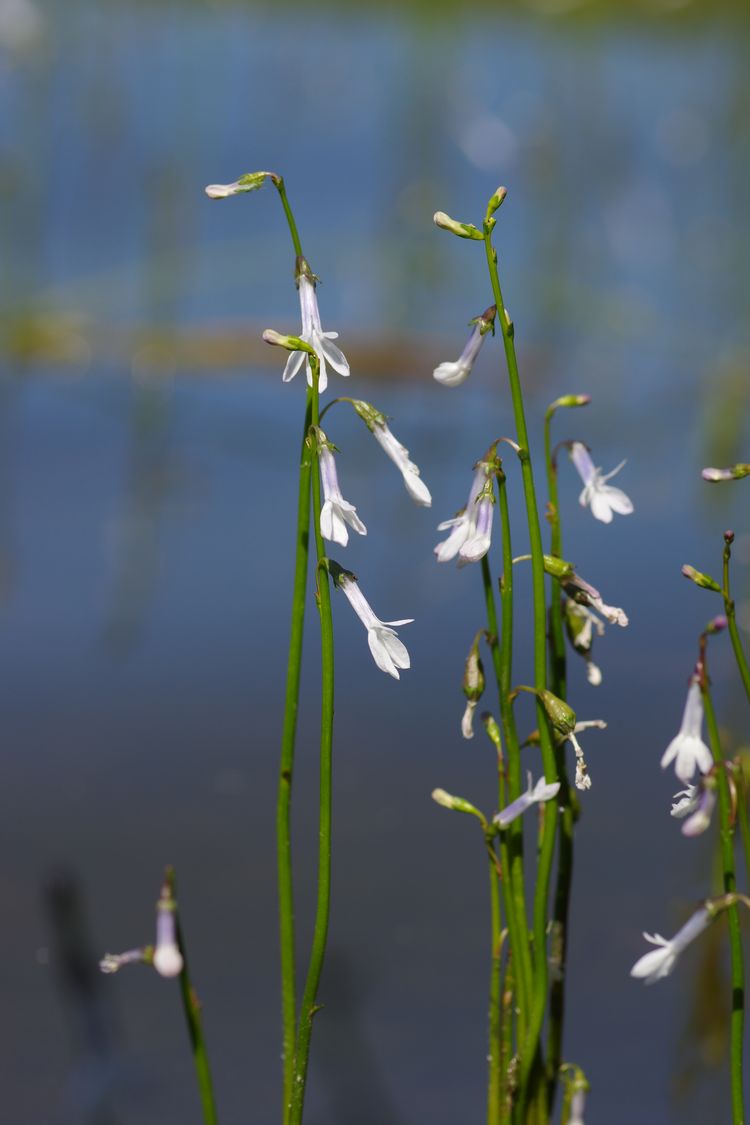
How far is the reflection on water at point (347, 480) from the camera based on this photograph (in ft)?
5.51

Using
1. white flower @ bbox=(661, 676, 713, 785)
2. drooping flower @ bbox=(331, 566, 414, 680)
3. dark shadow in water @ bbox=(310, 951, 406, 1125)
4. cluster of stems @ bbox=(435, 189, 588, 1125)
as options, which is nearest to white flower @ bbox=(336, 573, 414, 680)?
drooping flower @ bbox=(331, 566, 414, 680)

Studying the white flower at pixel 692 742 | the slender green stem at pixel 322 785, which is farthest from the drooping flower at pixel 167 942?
the white flower at pixel 692 742

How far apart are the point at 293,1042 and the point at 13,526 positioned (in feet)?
6.72

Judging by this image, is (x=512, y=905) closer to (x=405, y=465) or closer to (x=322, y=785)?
(x=322, y=785)

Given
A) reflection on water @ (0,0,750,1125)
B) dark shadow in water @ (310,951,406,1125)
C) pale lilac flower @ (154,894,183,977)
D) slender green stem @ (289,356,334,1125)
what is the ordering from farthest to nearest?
reflection on water @ (0,0,750,1125) → dark shadow in water @ (310,951,406,1125) → slender green stem @ (289,356,334,1125) → pale lilac flower @ (154,894,183,977)

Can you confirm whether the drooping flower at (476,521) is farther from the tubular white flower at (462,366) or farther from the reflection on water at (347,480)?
the reflection on water at (347,480)

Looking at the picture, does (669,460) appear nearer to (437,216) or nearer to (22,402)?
(22,402)

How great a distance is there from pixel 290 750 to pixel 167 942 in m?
0.20

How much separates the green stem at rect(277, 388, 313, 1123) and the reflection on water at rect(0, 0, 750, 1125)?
35cm

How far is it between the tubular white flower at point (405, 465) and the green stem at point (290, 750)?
0.06 m

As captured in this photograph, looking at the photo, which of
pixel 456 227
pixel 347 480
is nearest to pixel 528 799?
pixel 456 227

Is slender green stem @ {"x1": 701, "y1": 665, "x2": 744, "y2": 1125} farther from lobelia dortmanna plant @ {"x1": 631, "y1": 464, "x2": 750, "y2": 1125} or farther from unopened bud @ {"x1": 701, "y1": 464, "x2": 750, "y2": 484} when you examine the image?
unopened bud @ {"x1": 701, "y1": 464, "x2": 750, "y2": 484}

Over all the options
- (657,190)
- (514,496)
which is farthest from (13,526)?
(657,190)

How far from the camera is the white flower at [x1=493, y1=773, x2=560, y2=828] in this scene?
1.06 meters
